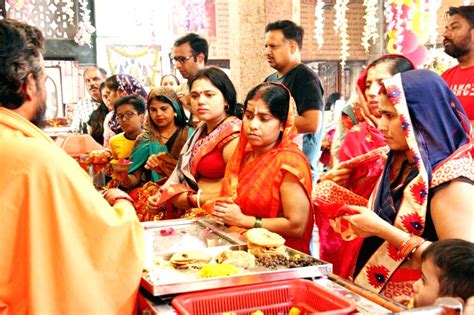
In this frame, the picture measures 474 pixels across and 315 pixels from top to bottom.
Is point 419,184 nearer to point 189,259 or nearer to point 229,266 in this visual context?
point 229,266

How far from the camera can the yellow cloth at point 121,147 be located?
4621mm

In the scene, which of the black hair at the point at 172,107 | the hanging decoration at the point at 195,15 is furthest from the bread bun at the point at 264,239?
the hanging decoration at the point at 195,15

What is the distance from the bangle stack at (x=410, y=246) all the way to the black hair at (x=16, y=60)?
1434 mm

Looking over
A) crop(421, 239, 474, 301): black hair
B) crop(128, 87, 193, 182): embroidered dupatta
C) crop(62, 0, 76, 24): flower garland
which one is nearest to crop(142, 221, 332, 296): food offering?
crop(421, 239, 474, 301): black hair

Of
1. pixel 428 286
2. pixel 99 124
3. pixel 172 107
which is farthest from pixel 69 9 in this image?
pixel 428 286

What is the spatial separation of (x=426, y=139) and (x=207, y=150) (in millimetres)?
1527

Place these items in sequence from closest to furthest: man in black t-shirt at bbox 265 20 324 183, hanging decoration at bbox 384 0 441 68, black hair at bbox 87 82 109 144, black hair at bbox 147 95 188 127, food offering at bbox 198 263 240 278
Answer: food offering at bbox 198 263 240 278
man in black t-shirt at bbox 265 20 324 183
black hair at bbox 147 95 188 127
black hair at bbox 87 82 109 144
hanging decoration at bbox 384 0 441 68

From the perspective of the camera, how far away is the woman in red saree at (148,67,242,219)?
327 cm

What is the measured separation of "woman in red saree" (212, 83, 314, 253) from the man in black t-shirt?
1.06 metres

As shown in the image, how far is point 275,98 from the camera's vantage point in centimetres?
283

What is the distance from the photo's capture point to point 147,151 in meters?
4.19

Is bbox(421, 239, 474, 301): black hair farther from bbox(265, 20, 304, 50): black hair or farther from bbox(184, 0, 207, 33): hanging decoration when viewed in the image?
bbox(184, 0, 207, 33): hanging decoration

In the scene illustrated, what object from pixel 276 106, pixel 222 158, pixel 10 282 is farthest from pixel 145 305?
pixel 222 158

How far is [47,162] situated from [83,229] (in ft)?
0.79
